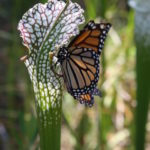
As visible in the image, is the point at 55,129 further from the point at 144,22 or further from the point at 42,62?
the point at 144,22

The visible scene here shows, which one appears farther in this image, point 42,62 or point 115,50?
point 115,50

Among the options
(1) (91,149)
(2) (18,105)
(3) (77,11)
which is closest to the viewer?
(3) (77,11)

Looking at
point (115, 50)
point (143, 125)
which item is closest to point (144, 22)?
point (143, 125)

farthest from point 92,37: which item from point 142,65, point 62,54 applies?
point 142,65

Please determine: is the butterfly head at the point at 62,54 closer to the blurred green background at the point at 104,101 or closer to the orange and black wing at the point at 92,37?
the orange and black wing at the point at 92,37

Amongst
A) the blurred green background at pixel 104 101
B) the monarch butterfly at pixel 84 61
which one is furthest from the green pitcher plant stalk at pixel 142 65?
the blurred green background at pixel 104 101

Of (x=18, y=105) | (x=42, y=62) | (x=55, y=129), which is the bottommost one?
(x=18, y=105)

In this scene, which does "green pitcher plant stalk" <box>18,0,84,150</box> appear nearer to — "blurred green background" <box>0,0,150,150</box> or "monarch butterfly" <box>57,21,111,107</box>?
"monarch butterfly" <box>57,21,111,107</box>
